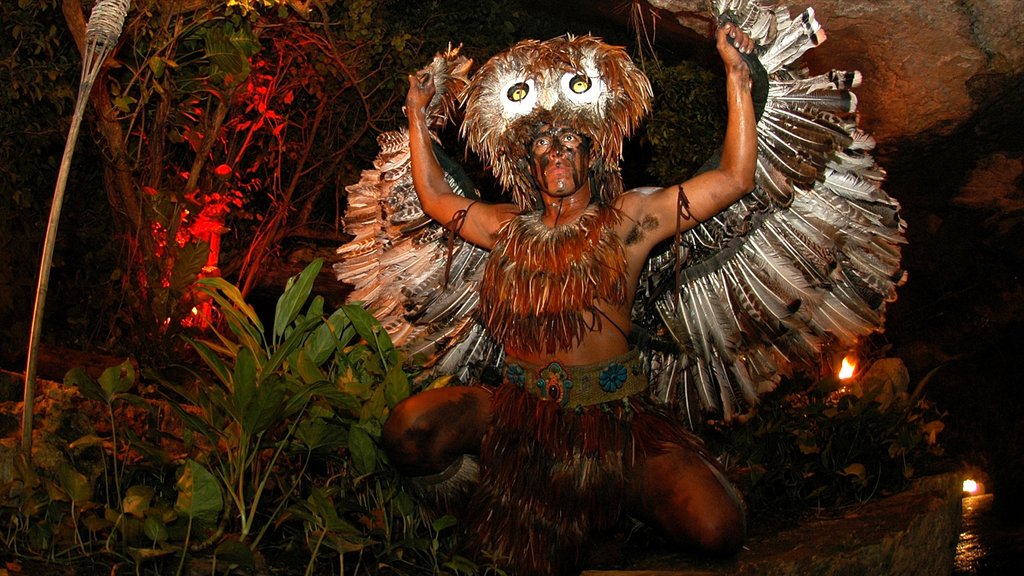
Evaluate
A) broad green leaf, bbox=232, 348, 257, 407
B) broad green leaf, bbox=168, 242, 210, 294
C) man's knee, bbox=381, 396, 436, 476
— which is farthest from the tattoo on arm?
broad green leaf, bbox=168, 242, 210, 294

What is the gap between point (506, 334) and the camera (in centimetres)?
325

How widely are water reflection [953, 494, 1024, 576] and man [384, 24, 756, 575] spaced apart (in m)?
1.96

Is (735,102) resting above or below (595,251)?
above

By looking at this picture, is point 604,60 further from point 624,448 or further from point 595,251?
point 624,448

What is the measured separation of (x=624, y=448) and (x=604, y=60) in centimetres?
125

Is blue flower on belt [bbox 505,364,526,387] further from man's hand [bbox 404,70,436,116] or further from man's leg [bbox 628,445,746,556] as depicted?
man's hand [bbox 404,70,436,116]

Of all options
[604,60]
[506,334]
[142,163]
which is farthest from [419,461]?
[142,163]

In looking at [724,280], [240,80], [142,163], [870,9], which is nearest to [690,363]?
[724,280]

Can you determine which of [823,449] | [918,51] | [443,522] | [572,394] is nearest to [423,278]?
[572,394]

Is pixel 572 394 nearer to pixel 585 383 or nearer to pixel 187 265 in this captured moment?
pixel 585 383

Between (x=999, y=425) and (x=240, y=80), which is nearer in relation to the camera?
(x=240, y=80)

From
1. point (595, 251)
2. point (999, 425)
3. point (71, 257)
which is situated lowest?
point (999, 425)

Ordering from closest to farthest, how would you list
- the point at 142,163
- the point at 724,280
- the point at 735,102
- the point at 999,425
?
the point at 735,102 → the point at 724,280 → the point at 142,163 → the point at 999,425

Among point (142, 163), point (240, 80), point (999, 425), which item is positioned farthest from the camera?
point (999, 425)
